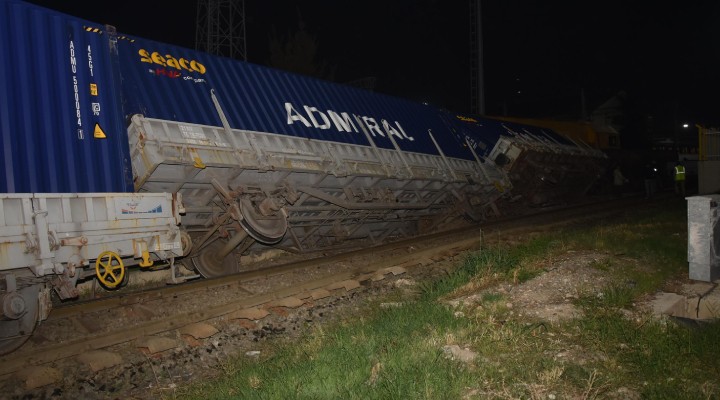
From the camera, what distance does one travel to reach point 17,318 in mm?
4992

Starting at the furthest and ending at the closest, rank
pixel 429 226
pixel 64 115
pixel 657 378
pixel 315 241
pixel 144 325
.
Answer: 1. pixel 429 226
2. pixel 315 241
3. pixel 64 115
4. pixel 144 325
5. pixel 657 378

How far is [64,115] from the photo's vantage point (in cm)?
596

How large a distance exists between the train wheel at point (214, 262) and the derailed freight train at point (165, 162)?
1.0 inches

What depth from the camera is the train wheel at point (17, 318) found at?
491cm

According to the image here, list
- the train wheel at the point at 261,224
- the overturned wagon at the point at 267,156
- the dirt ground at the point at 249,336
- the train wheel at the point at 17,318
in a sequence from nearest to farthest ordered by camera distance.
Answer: the dirt ground at the point at 249,336, the train wheel at the point at 17,318, the overturned wagon at the point at 267,156, the train wheel at the point at 261,224

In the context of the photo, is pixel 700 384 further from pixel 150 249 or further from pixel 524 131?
pixel 524 131

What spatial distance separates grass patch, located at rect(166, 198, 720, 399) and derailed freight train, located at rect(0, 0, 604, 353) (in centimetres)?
240

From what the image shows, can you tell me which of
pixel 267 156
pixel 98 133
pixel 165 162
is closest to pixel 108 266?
pixel 165 162

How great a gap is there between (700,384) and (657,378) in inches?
10.9

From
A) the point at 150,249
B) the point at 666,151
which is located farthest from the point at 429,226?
the point at 666,151

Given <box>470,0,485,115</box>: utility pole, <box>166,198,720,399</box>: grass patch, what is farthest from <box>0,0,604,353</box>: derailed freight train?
<box>470,0,485,115</box>: utility pole

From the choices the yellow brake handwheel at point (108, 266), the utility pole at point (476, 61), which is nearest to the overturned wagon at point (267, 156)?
the yellow brake handwheel at point (108, 266)

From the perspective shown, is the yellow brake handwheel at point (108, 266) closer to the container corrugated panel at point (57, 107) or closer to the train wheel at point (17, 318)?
the train wheel at point (17, 318)

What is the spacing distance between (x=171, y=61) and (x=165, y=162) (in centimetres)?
218
